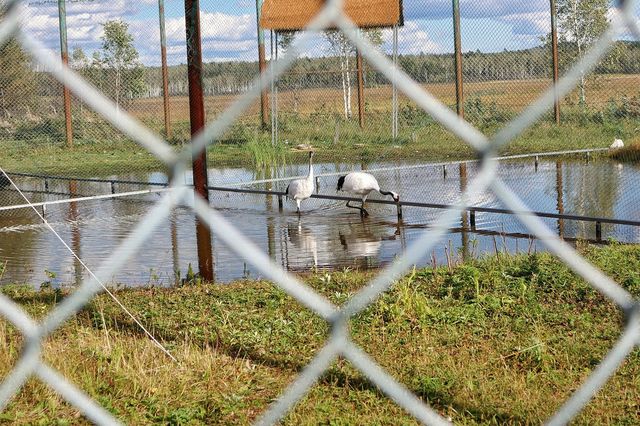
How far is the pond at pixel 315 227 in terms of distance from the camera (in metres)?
6.40

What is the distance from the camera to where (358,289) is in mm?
4691

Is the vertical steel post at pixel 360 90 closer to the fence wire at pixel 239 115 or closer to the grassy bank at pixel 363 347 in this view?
the grassy bank at pixel 363 347

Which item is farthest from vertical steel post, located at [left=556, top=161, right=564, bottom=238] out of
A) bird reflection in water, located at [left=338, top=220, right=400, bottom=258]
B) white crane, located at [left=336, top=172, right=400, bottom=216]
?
white crane, located at [left=336, top=172, right=400, bottom=216]

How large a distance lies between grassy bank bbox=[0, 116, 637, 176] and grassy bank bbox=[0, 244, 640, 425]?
9525 millimetres

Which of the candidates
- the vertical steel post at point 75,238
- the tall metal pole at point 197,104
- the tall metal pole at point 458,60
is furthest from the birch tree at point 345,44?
the tall metal pole at point 197,104

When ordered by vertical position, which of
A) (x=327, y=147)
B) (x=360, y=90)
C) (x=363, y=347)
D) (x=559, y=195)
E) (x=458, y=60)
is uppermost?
(x=458, y=60)

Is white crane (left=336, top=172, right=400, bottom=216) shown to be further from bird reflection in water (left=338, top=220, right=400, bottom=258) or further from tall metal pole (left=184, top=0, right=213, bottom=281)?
tall metal pole (left=184, top=0, right=213, bottom=281)

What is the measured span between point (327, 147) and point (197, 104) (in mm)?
11895

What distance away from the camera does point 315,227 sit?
8070mm

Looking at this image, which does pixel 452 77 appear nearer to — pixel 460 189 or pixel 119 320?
pixel 460 189

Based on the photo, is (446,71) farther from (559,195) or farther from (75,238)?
(75,238)

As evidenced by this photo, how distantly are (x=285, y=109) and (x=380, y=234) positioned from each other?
11.4 m

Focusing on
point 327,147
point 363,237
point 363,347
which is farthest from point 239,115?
point 327,147

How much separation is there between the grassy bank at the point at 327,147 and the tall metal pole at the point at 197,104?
871 cm
